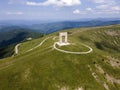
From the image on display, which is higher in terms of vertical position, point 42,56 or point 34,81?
point 42,56

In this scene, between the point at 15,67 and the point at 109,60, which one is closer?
the point at 15,67

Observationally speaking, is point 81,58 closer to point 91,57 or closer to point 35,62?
point 91,57

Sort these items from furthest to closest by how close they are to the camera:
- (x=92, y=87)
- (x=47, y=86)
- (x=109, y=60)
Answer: (x=109, y=60), (x=92, y=87), (x=47, y=86)

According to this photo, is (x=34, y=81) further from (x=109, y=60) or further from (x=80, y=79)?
(x=109, y=60)

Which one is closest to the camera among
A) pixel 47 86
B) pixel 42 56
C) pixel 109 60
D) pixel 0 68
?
pixel 47 86

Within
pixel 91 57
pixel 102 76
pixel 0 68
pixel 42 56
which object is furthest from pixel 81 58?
pixel 0 68

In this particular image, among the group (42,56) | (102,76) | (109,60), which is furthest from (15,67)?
(109,60)

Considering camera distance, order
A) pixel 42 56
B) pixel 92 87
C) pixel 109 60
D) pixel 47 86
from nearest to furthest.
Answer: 1. pixel 47 86
2. pixel 92 87
3. pixel 42 56
4. pixel 109 60

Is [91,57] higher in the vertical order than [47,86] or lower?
higher

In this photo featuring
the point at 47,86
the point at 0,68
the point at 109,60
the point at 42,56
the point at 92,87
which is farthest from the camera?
the point at 109,60
